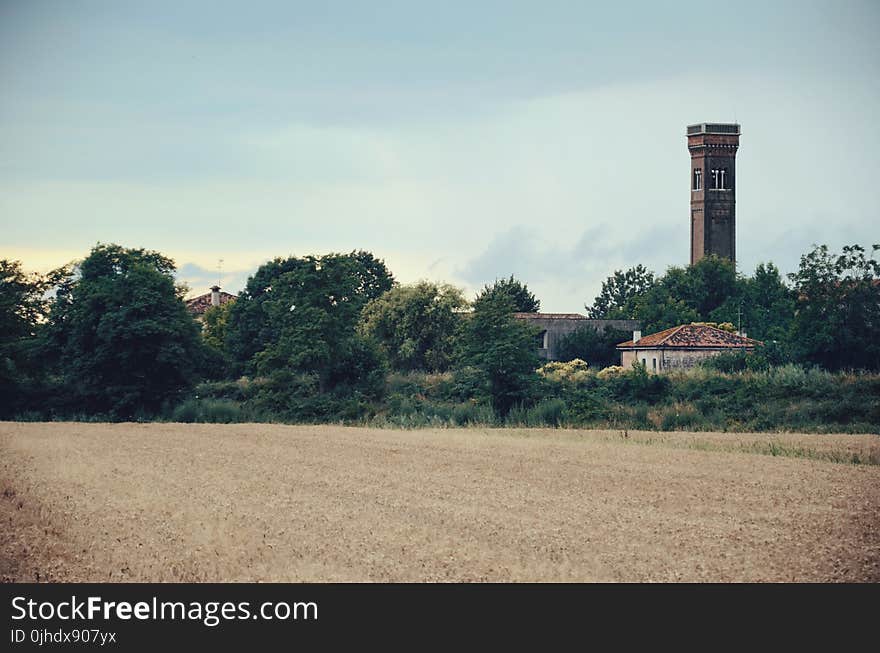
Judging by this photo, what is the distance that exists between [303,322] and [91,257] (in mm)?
12466

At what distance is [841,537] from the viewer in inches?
631

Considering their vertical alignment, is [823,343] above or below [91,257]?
below

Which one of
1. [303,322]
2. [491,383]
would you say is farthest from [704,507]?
[303,322]

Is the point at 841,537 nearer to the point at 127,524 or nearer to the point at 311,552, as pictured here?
the point at 311,552

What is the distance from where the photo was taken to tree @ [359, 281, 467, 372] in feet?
234

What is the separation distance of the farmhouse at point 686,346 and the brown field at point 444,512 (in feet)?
113

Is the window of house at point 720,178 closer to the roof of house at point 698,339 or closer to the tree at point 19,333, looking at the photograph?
the roof of house at point 698,339

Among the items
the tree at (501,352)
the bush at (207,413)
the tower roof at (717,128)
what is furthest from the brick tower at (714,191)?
the bush at (207,413)

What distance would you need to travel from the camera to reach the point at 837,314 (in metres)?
54.2

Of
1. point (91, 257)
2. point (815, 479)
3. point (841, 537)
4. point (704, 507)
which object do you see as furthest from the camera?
point (91, 257)

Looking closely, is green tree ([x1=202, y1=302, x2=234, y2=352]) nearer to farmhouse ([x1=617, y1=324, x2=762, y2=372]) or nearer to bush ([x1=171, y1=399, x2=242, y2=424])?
bush ([x1=171, y1=399, x2=242, y2=424])

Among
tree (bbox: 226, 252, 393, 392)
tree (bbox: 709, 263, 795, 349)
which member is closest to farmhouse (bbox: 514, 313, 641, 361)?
tree (bbox: 709, 263, 795, 349)

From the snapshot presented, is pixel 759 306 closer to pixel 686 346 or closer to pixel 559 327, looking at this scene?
pixel 559 327

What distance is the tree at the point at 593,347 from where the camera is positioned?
79125 millimetres
